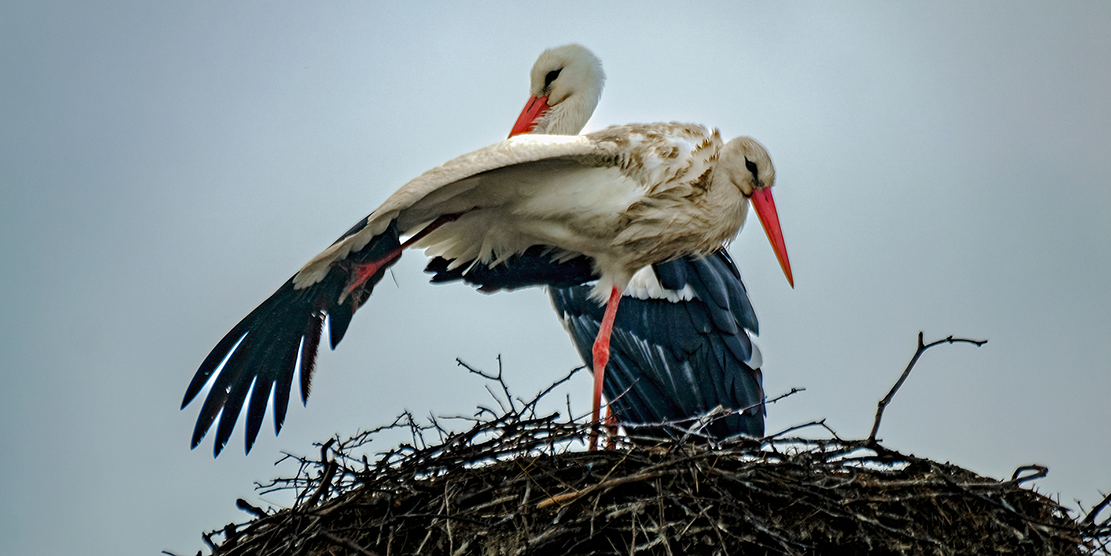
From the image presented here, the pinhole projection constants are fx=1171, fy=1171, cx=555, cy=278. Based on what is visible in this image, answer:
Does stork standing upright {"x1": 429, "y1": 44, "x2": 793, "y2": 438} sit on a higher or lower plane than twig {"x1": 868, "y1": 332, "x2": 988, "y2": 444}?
higher

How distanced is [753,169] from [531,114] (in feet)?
4.16

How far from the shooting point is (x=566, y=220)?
11.9 ft

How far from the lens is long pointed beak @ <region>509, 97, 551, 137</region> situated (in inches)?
181

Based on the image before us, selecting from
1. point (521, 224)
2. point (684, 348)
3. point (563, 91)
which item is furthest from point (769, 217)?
point (563, 91)

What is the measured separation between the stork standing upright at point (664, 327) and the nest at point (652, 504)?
146 centimetres

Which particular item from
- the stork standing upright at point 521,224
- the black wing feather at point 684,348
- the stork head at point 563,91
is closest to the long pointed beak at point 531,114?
the stork head at point 563,91

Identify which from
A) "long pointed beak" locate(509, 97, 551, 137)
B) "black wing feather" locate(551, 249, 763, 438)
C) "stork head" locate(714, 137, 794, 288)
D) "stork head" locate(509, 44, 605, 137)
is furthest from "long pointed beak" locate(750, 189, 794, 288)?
"long pointed beak" locate(509, 97, 551, 137)

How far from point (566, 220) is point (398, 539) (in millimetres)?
1201

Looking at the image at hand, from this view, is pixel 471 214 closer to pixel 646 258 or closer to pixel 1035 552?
pixel 646 258

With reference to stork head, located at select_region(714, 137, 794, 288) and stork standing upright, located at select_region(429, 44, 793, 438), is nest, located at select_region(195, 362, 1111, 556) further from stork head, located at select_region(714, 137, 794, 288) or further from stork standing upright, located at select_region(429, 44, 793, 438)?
stork standing upright, located at select_region(429, 44, 793, 438)

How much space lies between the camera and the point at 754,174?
143 inches

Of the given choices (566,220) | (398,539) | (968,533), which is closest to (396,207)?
(566,220)

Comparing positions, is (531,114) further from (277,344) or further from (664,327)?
(277,344)

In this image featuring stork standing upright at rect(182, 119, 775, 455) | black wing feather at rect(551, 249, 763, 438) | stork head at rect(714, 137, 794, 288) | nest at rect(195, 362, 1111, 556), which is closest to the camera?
nest at rect(195, 362, 1111, 556)
